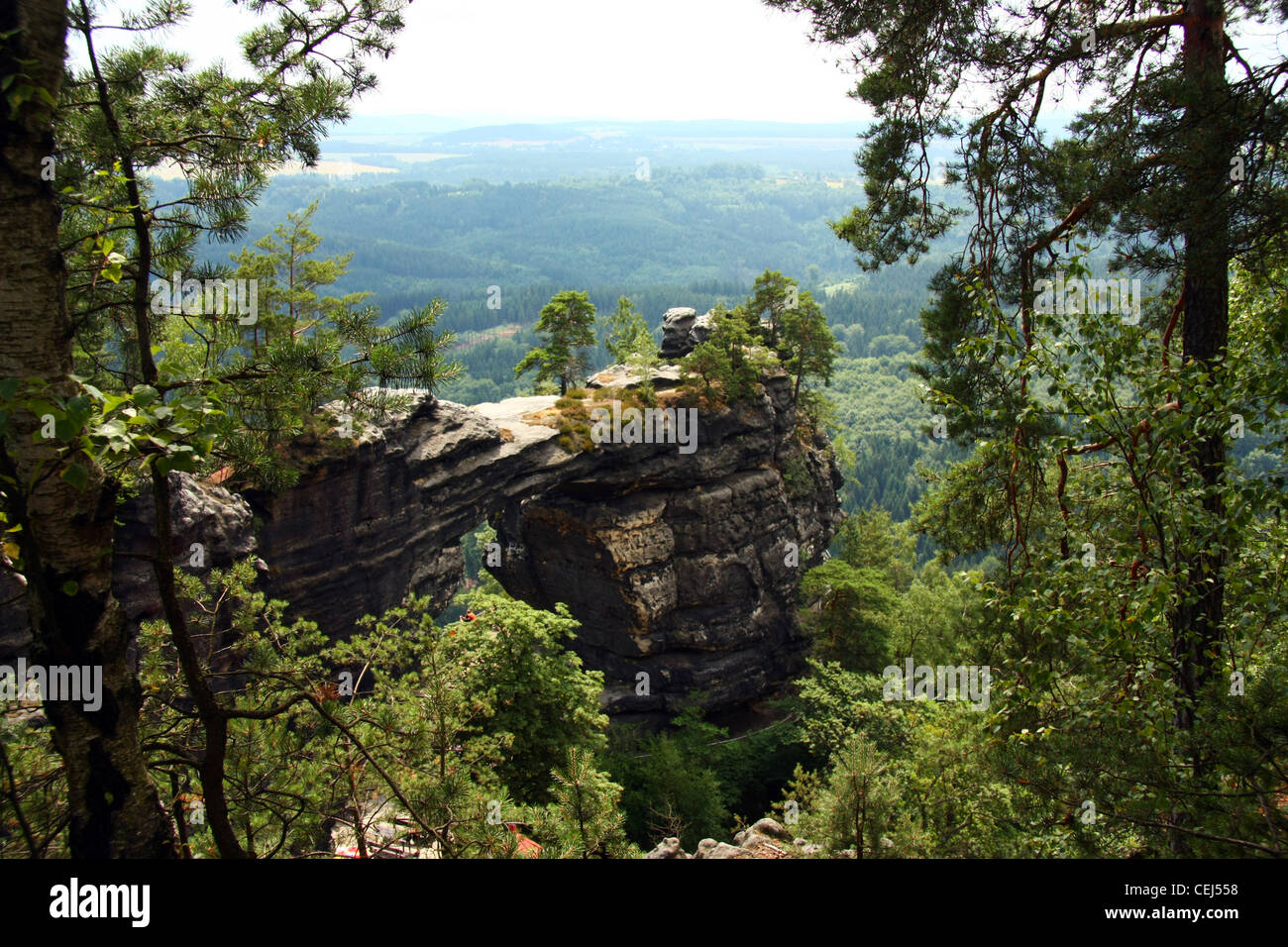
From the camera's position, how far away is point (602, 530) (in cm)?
3120

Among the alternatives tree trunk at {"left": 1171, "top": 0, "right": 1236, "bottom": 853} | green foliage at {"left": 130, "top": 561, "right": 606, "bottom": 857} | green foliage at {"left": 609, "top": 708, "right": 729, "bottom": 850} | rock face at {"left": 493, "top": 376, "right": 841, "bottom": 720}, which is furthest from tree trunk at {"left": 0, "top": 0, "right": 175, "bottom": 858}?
rock face at {"left": 493, "top": 376, "right": 841, "bottom": 720}

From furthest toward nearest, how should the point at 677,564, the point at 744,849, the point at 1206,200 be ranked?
the point at 677,564
the point at 744,849
the point at 1206,200

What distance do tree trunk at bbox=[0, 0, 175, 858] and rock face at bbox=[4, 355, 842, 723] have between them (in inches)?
759

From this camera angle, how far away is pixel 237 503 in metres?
19.2

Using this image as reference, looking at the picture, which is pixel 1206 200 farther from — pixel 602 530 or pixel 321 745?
pixel 602 530

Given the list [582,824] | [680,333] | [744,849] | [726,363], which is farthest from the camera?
[680,333]

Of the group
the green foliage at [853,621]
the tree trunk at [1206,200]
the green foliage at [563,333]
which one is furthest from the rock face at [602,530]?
the tree trunk at [1206,200]

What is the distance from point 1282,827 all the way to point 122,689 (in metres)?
7.01

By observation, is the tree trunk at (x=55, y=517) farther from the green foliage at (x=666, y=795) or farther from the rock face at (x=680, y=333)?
the rock face at (x=680, y=333)

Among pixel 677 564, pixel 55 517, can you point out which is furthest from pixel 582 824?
pixel 677 564

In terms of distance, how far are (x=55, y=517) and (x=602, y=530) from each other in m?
27.5

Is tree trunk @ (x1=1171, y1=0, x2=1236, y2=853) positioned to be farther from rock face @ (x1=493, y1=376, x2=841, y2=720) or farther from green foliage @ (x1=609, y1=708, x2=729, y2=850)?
rock face @ (x1=493, y1=376, x2=841, y2=720)
